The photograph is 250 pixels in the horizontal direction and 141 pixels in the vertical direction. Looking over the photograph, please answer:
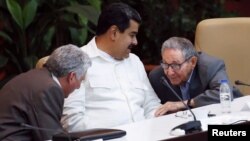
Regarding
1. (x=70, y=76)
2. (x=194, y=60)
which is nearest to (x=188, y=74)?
(x=194, y=60)

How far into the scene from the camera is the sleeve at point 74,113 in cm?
293

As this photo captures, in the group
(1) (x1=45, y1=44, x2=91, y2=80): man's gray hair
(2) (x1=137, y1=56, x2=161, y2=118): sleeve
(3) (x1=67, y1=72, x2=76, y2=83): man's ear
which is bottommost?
(2) (x1=137, y1=56, x2=161, y2=118): sleeve

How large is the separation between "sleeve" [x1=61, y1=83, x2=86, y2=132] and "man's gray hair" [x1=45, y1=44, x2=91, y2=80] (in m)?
0.29

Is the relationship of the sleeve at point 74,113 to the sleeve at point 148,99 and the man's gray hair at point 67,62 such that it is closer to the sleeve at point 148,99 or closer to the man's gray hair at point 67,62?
the man's gray hair at point 67,62

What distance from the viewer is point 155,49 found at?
17.1ft

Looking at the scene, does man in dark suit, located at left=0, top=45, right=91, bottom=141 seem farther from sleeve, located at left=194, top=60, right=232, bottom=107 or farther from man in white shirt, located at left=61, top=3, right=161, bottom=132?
sleeve, located at left=194, top=60, right=232, bottom=107

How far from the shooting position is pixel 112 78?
3188 millimetres

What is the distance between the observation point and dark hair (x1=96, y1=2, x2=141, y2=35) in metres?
3.16

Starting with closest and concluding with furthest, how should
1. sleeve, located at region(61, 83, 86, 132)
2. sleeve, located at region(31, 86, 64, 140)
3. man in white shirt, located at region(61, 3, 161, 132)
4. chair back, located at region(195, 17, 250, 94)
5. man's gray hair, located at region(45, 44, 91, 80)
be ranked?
1. sleeve, located at region(31, 86, 64, 140)
2. man's gray hair, located at region(45, 44, 91, 80)
3. sleeve, located at region(61, 83, 86, 132)
4. man in white shirt, located at region(61, 3, 161, 132)
5. chair back, located at region(195, 17, 250, 94)

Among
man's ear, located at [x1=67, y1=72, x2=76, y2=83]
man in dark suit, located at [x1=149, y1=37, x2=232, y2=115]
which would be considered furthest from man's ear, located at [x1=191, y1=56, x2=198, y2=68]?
man's ear, located at [x1=67, y1=72, x2=76, y2=83]

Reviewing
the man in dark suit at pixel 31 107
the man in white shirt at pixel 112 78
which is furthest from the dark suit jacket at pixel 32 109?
the man in white shirt at pixel 112 78

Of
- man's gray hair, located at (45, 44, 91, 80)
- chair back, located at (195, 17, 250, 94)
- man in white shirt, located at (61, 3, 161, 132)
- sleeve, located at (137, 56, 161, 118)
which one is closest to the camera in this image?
man's gray hair, located at (45, 44, 91, 80)

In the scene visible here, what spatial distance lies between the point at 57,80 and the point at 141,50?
8.65 feet

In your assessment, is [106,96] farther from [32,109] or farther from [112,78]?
[32,109]
